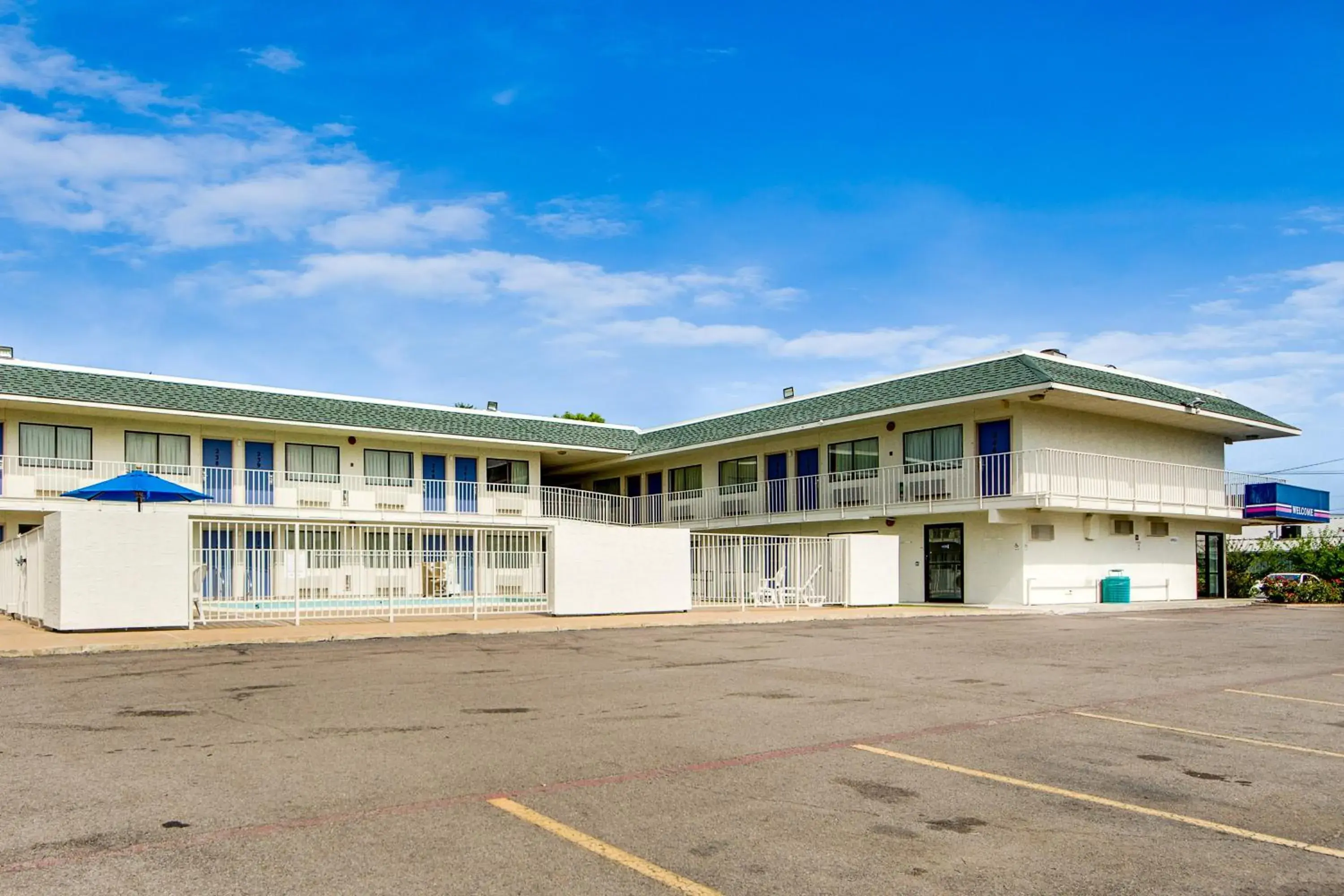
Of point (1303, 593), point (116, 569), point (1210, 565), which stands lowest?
point (1303, 593)

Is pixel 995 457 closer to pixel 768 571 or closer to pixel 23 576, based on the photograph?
pixel 768 571

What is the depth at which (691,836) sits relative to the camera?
4945mm

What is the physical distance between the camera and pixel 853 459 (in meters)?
33.4

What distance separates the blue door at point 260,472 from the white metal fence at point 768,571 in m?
16.0

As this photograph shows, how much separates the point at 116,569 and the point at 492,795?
39.9 ft

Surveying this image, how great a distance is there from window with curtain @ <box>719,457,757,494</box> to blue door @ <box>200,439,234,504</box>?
16.2 m

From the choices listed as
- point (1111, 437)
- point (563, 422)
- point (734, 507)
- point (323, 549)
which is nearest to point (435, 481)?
point (563, 422)

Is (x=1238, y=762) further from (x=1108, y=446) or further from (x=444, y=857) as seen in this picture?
(x=1108, y=446)

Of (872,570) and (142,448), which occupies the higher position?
(142,448)

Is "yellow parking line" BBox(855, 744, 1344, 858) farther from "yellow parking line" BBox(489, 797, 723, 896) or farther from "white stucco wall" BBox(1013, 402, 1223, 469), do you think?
"white stucco wall" BBox(1013, 402, 1223, 469)

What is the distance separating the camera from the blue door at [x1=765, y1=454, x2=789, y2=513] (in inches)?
1396

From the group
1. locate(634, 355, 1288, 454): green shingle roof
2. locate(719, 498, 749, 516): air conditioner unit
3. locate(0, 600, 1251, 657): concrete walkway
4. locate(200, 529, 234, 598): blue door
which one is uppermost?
locate(634, 355, 1288, 454): green shingle roof

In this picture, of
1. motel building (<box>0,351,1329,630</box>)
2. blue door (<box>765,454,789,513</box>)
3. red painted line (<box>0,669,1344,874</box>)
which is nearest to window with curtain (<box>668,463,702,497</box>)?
motel building (<box>0,351,1329,630</box>)

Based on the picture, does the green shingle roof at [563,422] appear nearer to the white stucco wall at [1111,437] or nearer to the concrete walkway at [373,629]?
the white stucco wall at [1111,437]
